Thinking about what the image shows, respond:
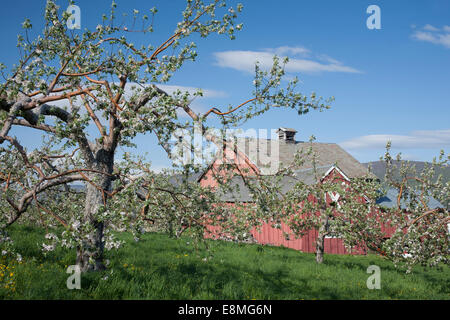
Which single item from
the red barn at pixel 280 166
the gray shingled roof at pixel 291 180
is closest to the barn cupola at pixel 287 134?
the red barn at pixel 280 166

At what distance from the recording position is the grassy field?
351 inches

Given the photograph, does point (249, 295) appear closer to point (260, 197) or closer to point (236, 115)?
point (260, 197)

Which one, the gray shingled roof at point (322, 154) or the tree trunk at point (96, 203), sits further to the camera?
the gray shingled roof at point (322, 154)

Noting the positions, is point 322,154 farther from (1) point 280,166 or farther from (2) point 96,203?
(2) point 96,203

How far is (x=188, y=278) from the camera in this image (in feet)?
36.2

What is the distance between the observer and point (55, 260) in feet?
38.2

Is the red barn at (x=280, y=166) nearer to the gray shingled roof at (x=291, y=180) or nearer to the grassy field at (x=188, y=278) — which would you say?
the gray shingled roof at (x=291, y=180)

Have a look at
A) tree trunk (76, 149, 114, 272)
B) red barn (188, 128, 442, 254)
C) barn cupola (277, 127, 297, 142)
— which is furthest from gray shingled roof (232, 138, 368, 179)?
tree trunk (76, 149, 114, 272)

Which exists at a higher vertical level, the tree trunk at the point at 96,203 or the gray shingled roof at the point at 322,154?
the gray shingled roof at the point at 322,154

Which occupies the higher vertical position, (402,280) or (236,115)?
(236,115)

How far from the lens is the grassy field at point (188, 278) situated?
351 inches

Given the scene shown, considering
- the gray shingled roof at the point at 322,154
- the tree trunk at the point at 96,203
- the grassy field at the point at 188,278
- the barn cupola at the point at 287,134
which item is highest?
the barn cupola at the point at 287,134
